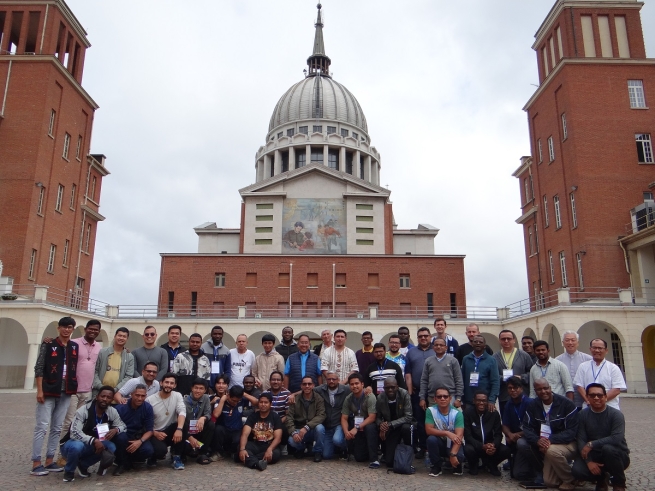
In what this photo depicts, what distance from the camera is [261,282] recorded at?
40.0 m

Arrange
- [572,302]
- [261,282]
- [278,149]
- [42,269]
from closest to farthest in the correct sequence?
1. [572,302]
2. [42,269]
3. [261,282]
4. [278,149]

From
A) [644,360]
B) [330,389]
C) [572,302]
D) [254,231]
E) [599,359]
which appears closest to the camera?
[599,359]

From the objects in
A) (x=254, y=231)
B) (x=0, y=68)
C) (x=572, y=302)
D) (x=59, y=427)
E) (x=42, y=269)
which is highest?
(x=0, y=68)

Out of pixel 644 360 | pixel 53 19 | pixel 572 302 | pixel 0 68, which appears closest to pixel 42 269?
pixel 0 68

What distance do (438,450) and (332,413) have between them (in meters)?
2.07

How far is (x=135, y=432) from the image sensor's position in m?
8.38

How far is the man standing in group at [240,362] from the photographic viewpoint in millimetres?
10305

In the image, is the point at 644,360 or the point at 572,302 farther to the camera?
the point at 572,302

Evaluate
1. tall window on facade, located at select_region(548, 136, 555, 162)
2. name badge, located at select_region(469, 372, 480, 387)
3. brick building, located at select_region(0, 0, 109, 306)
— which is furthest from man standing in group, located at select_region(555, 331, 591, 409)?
brick building, located at select_region(0, 0, 109, 306)

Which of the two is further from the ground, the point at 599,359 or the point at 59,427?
the point at 599,359

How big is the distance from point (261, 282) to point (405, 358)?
30.6 meters

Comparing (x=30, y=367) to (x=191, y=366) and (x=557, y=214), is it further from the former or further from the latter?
(x=557, y=214)

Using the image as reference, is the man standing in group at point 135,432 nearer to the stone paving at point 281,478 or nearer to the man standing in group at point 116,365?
the stone paving at point 281,478

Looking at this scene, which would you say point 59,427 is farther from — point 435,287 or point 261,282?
point 435,287
